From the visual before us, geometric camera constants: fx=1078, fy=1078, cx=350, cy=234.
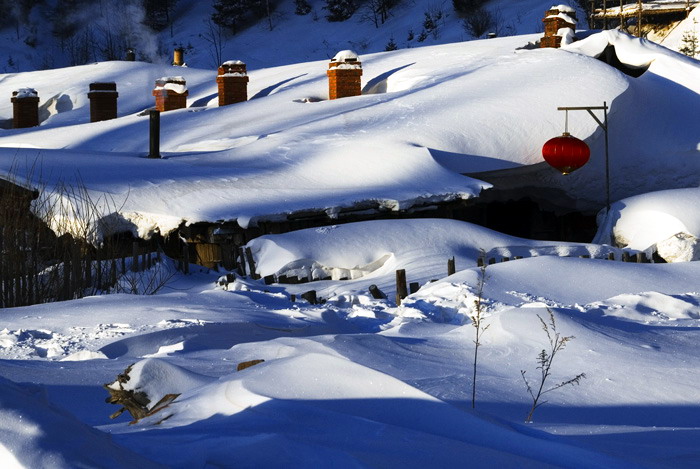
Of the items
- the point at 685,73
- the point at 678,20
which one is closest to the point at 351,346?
the point at 685,73

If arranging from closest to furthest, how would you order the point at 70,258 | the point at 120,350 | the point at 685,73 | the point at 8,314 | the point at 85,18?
the point at 120,350 < the point at 8,314 < the point at 70,258 < the point at 685,73 < the point at 85,18

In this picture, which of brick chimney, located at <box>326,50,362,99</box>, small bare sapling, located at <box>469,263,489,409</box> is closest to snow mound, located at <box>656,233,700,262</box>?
small bare sapling, located at <box>469,263,489,409</box>

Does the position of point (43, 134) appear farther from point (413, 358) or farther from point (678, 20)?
point (678, 20)

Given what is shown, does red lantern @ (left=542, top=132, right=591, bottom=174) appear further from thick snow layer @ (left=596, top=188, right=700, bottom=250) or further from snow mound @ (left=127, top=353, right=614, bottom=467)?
snow mound @ (left=127, top=353, right=614, bottom=467)

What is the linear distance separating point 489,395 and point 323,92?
14.7m

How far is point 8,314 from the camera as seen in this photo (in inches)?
327

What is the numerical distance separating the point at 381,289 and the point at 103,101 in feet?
37.9

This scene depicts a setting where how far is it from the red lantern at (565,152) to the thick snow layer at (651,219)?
0.98m

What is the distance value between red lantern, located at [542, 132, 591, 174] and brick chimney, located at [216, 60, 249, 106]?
7180mm

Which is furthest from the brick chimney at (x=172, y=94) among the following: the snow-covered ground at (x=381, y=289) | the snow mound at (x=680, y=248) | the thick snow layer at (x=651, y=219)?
the snow mound at (x=680, y=248)

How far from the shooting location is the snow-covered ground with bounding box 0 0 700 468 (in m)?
3.61

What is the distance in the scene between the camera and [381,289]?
1097 cm

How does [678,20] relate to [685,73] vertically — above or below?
above

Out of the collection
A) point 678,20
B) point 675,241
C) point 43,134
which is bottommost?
point 675,241
